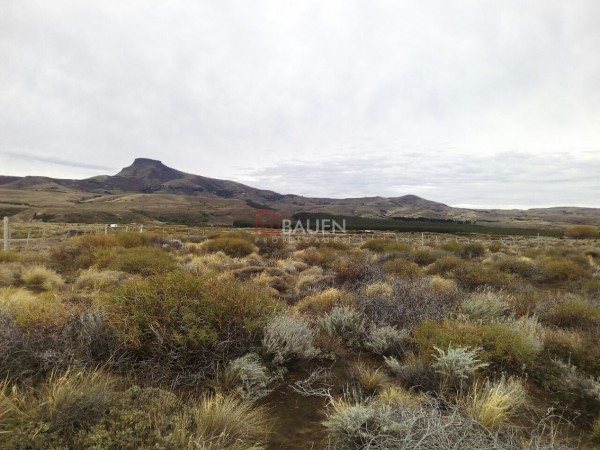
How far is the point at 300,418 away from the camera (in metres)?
3.12

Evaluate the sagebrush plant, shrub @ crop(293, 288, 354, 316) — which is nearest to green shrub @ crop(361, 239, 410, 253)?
shrub @ crop(293, 288, 354, 316)

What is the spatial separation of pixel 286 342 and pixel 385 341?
1456mm

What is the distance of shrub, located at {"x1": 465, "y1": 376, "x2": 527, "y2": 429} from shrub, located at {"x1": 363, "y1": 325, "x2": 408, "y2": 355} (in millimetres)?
1365

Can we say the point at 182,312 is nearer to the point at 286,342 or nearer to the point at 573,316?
the point at 286,342

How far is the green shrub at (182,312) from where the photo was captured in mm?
3555

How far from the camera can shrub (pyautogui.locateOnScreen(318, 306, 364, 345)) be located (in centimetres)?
499

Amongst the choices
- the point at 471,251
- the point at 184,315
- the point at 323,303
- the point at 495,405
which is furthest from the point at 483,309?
the point at 471,251

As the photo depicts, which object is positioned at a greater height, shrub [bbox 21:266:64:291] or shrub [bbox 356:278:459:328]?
shrub [bbox 356:278:459:328]

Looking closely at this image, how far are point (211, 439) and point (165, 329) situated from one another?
1.66 m

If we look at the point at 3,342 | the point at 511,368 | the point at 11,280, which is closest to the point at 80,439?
the point at 3,342

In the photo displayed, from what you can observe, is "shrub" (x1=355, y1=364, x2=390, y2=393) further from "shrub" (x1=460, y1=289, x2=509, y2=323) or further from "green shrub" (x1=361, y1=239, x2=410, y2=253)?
"green shrub" (x1=361, y1=239, x2=410, y2=253)

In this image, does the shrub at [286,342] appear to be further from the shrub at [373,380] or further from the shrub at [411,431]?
the shrub at [411,431]

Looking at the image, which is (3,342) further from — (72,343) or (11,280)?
(11,280)

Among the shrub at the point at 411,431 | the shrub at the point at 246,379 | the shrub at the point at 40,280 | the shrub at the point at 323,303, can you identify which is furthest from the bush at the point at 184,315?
the shrub at the point at 40,280
